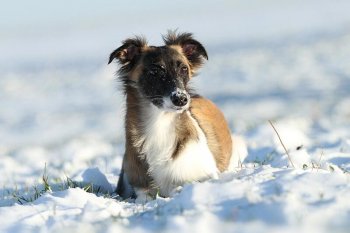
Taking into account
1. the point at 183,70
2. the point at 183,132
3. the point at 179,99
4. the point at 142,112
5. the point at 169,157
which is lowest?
the point at 169,157

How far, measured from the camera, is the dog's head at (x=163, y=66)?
289 inches

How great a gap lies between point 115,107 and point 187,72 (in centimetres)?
1982

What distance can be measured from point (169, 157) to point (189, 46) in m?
1.55

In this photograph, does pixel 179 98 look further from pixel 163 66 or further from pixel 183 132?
pixel 163 66

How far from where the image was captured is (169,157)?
7.49 m

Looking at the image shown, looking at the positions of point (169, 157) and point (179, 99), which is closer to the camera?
point (179, 99)

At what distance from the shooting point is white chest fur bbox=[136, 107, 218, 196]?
7414mm

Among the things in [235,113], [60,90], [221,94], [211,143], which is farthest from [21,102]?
[211,143]

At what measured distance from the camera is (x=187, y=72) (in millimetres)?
7938

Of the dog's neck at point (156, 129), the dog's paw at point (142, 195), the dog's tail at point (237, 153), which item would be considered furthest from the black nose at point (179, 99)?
the dog's tail at point (237, 153)

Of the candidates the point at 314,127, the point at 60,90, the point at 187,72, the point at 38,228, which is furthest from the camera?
the point at 60,90

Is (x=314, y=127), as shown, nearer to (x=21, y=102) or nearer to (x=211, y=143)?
(x=211, y=143)

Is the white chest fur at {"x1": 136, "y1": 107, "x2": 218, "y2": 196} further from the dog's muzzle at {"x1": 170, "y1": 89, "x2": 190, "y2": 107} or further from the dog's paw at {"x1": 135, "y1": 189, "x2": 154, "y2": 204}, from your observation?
the dog's muzzle at {"x1": 170, "y1": 89, "x2": 190, "y2": 107}

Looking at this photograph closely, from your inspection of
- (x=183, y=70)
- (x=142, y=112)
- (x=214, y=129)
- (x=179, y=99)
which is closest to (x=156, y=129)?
(x=142, y=112)
